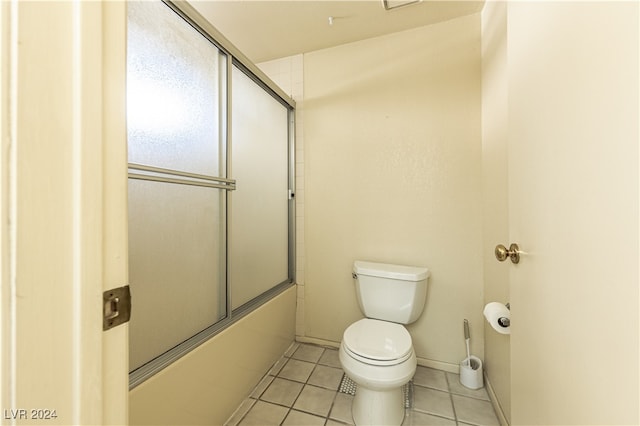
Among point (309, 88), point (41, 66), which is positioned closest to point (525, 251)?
→ point (41, 66)

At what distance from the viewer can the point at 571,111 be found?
1.72ft

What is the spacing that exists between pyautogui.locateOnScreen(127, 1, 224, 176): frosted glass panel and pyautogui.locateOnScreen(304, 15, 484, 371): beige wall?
2.86ft

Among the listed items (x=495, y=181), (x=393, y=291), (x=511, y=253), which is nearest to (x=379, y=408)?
(x=393, y=291)

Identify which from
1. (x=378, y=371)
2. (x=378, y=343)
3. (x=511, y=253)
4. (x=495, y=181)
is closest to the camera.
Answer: (x=511, y=253)

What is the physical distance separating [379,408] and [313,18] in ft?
7.19

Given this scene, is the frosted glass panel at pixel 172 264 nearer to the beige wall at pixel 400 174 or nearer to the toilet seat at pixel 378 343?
the toilet seat at pixel 378 343

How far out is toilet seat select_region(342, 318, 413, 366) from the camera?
45.9 inches

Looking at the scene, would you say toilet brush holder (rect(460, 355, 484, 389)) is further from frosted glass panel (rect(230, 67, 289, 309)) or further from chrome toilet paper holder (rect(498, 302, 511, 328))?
frosted glass panel (rect(230, 67, 289, 309))

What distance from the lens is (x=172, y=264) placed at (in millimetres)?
1023

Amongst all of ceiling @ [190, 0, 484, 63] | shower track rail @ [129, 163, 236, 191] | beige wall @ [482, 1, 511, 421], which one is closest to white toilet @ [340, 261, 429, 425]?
beige wall @ [482, 1, 511, 421]

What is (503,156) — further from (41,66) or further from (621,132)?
(41,66)

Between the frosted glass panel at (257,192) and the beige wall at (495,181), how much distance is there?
4.29 feet

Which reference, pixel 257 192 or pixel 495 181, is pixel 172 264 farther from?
pixel 495 181

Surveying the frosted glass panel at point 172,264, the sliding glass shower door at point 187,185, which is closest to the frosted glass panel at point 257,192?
the sliding glass shower door at point 187,185
